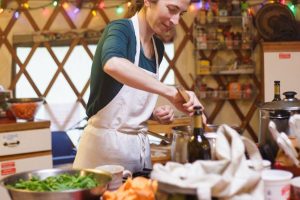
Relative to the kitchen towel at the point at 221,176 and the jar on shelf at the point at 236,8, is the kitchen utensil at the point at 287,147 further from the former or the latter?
the jar on shelf at the point at 236,8

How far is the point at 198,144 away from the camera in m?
0.94

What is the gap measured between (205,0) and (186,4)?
230 centimetres

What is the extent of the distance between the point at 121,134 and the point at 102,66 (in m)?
0.28

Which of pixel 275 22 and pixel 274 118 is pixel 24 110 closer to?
pixel 274 118

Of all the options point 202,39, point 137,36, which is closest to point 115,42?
point 137,36

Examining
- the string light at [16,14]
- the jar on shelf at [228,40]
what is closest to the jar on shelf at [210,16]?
the jar on shelf at [228,40]

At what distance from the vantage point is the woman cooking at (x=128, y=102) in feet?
4.15

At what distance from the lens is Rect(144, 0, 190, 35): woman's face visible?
4.02 ft

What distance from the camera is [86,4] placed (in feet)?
11.3

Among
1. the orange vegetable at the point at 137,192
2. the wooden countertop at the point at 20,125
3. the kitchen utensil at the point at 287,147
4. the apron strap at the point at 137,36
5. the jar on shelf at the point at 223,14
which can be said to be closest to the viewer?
the orange vegetable at the point at 137,192

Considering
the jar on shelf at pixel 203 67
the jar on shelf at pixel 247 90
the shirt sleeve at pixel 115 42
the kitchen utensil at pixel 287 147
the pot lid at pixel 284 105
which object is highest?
the jar on shelf at pixel 203 67

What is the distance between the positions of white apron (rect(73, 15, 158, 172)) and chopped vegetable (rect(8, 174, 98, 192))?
40 cm

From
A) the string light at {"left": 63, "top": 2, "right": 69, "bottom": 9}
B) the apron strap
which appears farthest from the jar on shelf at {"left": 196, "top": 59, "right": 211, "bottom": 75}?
the apron strap

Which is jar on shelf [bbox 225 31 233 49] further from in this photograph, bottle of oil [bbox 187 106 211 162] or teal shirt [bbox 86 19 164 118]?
bottle of oil [bbox 187 106 211 162]
